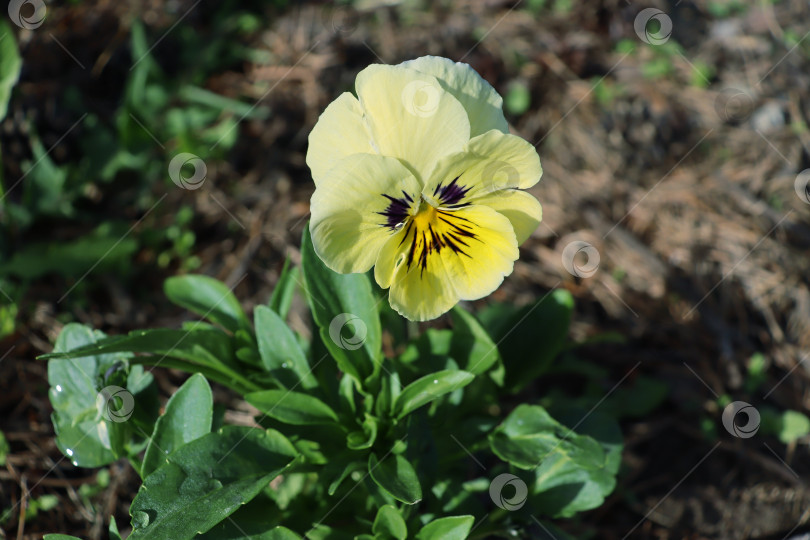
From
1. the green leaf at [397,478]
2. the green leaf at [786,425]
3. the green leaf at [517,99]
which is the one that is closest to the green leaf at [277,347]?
the green leaf at [397,478]

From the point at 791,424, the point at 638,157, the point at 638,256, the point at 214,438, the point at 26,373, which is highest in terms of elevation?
the point at 638,157

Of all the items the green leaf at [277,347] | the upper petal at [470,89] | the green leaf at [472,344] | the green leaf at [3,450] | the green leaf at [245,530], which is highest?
the upper petal at [470,89]

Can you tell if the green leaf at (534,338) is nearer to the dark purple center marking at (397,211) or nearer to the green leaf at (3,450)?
the dark purple center marking at (397,211)

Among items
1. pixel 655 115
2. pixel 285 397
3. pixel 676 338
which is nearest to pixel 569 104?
pixel 655 115

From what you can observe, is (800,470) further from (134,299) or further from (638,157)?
(134,299)

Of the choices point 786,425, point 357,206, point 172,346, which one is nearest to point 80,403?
point 172,346

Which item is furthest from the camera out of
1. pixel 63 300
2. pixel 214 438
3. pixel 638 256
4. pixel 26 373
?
pixel 638 256

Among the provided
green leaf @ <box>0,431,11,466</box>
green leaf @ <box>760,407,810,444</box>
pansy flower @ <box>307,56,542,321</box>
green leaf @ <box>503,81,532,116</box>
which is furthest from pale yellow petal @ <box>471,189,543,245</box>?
green leaf @ <box>503,81,532,116</box>

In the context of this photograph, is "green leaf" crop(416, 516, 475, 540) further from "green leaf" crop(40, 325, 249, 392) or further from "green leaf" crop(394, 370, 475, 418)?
"green leaf" crop(40, 325, 249, 392)
